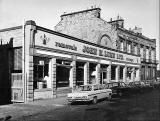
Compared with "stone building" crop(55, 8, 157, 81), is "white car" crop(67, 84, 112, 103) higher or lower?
lower

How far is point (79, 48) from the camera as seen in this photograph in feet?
83.1

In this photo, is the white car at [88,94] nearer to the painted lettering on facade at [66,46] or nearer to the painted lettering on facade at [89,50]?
the painted lettering on facade at [66,46]

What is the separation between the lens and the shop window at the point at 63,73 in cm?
2208

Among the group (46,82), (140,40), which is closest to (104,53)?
(46,82)

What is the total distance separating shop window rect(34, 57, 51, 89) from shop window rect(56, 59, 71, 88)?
135cm

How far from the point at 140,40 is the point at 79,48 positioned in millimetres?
25101

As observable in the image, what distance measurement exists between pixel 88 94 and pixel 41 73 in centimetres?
536

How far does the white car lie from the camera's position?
1675cm

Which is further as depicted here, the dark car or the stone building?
the stone building

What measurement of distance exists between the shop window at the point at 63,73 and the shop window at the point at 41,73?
4.44 feet

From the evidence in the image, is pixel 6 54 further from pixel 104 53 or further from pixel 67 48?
pixel 104 53

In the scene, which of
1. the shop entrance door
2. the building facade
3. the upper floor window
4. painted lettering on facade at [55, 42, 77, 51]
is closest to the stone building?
the upper floor window

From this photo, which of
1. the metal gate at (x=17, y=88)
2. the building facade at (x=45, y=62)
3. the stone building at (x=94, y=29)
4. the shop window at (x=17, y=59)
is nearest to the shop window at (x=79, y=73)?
the building facade at (x=45, y=62)

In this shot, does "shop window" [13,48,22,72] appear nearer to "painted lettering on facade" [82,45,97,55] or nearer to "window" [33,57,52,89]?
"window" [33,57,52,89]
